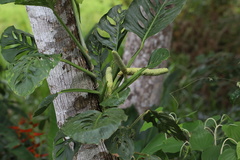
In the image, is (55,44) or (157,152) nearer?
(55,44)

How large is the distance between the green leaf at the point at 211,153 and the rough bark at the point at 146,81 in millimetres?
1334

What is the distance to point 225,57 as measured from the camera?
7.80ft

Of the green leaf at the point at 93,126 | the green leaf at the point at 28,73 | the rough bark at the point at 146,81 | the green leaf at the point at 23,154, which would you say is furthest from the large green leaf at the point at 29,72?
the rough bark at the point at 146,81

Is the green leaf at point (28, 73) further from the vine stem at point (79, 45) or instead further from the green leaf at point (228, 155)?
the green leaf at point (228, 155)

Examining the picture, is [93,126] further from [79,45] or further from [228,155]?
[228,155]

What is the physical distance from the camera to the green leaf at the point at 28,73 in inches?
33.1

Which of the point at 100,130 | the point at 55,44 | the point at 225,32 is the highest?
the point at 55,44

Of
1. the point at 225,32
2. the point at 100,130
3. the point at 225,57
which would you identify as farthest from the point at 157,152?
the point at 225,32

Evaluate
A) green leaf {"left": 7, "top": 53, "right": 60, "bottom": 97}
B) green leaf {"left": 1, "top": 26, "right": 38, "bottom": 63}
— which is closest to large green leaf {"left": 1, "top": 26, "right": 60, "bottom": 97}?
green leaf {"left": 7, "top": 53, "right": 60, "bottom": 97}

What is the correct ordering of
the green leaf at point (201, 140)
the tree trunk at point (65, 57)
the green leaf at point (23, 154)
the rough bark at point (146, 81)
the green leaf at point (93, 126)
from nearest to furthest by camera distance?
the green leaf at point (93, 126) → the tree trunk at point (65, 57) → the green leaf at point (201, 140) → the green leaf at point (23, 154) → the rough bark at point (146, 81)

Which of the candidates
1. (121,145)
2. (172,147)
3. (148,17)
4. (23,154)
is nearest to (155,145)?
(172,147)

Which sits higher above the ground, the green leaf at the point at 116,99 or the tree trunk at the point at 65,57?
the tree trunk at the point at 65,57

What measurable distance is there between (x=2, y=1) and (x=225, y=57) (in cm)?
174

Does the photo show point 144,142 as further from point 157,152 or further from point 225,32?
point 225,32
